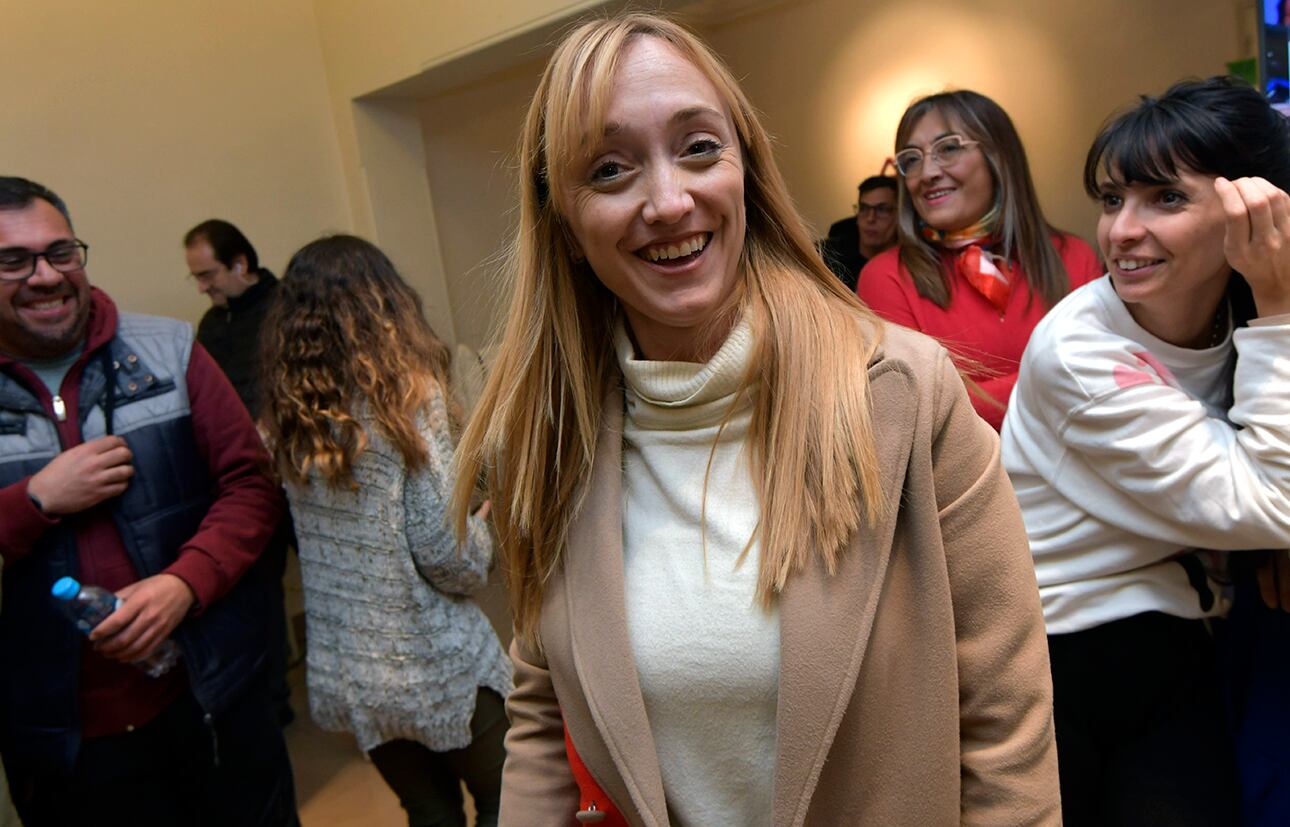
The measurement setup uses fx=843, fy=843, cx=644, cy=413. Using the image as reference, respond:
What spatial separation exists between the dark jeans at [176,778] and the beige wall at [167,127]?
242cm

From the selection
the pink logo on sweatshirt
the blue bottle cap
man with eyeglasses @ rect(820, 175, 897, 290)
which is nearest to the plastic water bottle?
the blue bottle cap

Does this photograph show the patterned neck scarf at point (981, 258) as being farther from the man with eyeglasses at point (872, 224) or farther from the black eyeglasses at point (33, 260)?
the black eyeglasses at point (33, 260)

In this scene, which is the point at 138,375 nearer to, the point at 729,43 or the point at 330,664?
the point at 330,664

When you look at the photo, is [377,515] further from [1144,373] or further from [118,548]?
[1144,373]

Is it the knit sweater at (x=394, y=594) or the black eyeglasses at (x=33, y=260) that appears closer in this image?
the black eyeglasses at (x=33, y=260)

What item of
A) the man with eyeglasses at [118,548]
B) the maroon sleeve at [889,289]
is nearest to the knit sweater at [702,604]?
the maroon sleeve at [889,289]

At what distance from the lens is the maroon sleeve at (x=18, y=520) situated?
1.74 meters

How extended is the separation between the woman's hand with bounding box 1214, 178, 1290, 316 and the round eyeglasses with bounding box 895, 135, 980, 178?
0.95m

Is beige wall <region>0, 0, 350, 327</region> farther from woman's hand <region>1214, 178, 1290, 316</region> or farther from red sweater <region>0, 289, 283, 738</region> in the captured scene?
woman's hand <region>1214, 178, 1290, 316</region>

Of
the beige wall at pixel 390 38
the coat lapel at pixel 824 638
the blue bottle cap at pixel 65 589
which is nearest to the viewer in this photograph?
the coat lapel at pixel 824 638

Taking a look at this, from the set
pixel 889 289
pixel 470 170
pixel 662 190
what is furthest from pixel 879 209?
pixel 662 190

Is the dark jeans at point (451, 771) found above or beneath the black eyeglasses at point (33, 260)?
beneath

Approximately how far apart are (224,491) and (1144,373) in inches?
78.0

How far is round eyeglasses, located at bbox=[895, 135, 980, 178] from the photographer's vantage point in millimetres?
2133
